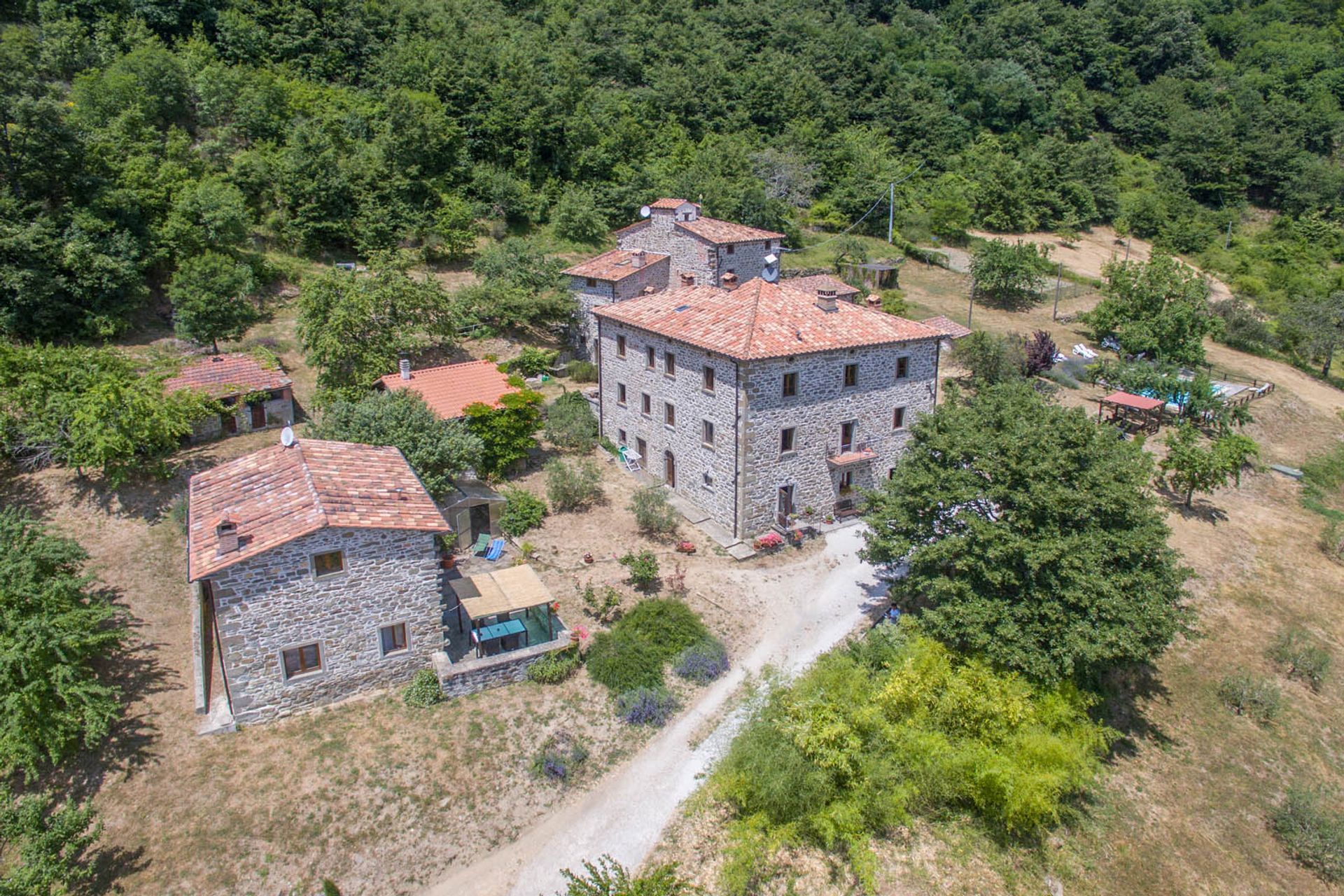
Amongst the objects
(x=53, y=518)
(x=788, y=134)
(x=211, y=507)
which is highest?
(x=788, y=134)

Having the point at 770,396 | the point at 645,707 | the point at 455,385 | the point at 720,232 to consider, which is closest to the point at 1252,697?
the point at 770,396

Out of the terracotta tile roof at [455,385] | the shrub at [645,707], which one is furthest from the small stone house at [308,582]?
the terracotta tile roof at [455,385]

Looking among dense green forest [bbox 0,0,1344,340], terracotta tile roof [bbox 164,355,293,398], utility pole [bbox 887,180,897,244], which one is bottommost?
terracotta tile roof [bbox 164,355,293,398]

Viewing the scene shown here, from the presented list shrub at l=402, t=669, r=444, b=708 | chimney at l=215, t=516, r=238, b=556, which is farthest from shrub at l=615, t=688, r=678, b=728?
chimney at l=215, t=516, r=238, b=556

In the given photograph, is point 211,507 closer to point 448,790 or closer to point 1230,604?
point 448,790

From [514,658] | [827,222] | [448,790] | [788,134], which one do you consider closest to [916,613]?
[514,658]

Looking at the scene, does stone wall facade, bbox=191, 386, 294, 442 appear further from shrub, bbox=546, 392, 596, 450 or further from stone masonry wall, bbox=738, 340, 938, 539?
stone masonry wall, bbox=738, 340, 938, 539
